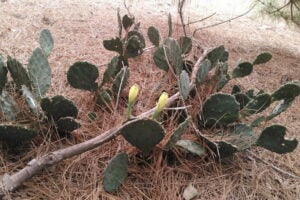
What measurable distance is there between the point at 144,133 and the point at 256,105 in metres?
0.49

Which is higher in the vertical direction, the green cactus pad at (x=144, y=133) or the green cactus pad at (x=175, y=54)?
the green cactus pad at (x=175, y=54)

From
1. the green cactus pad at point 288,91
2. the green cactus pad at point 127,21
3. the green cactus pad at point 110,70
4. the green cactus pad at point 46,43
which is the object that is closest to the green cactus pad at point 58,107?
the green cactus pad at point 110,70

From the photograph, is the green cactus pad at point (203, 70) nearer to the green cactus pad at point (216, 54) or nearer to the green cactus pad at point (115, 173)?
the green cactus pad at point (216, 54)

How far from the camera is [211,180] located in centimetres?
119

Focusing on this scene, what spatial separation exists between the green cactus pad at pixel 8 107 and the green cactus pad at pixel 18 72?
8 cm

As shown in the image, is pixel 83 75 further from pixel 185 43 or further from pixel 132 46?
pixel 185 43

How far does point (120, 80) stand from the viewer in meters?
1.29

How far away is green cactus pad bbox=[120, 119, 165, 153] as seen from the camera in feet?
3.38

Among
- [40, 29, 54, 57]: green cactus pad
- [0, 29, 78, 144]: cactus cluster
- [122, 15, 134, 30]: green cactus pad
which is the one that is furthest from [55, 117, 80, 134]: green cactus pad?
[122, 15, 134, 30]: green cactus pad

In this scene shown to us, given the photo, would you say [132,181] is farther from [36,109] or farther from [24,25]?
[24,25]

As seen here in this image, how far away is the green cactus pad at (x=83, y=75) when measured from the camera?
1.27m

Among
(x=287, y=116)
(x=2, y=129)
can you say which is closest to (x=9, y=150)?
(x=2, y=129)

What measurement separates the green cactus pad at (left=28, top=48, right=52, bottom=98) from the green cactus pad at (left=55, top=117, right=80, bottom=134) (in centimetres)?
14

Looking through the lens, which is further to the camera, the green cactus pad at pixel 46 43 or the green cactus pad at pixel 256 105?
the green cactus pad at pixel 46 43
